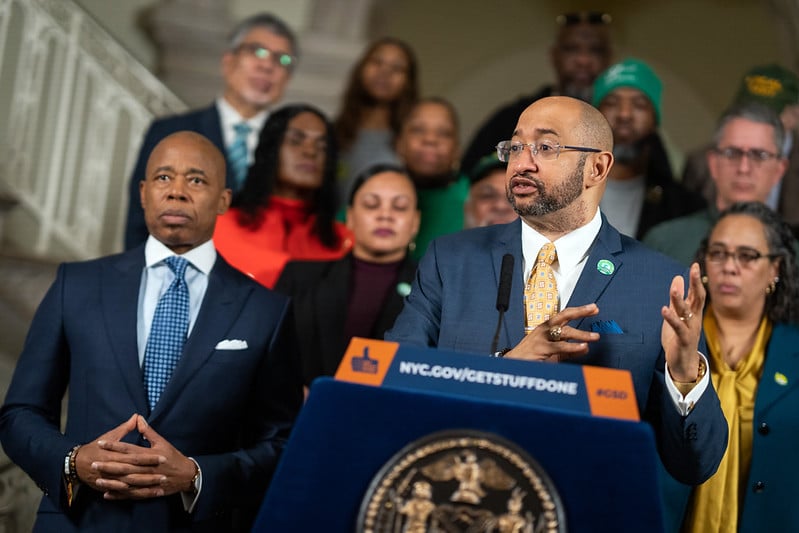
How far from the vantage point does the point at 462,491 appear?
1990 millimetres

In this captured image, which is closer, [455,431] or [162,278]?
[455,431]

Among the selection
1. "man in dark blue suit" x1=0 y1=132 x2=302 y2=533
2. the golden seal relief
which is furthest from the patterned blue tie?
the golden seal relief

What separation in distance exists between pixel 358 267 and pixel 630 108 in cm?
143

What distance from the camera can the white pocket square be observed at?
313 centimetres

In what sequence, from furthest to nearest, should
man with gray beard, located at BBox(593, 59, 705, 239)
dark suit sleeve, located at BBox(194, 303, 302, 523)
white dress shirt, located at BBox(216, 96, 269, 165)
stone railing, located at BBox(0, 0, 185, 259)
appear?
1. stone railing, located at BBox(0, 0, 185, 259)
2. white dress shirt, located at BBox(216, 96, 269, 165)
3. man with gray beard, located at BBox(593, 59, 705, 239)
4. dark suit sleeve, located at BBox(194, 303, 302, 523)

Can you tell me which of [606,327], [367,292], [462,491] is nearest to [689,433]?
[606,327]

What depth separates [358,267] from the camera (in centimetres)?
431

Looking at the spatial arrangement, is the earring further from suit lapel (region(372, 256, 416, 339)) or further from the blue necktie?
the blue necktie

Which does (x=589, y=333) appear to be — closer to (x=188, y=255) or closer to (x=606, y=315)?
(x=606, y=315)

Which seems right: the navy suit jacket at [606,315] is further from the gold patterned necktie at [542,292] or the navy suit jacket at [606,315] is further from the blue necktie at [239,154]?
the blue necktie at [239,154]

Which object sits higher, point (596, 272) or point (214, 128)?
point (214, 128)

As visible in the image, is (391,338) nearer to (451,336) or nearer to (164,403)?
(451,336)

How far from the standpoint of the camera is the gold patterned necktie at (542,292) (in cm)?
269

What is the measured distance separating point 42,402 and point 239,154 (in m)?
2.25
